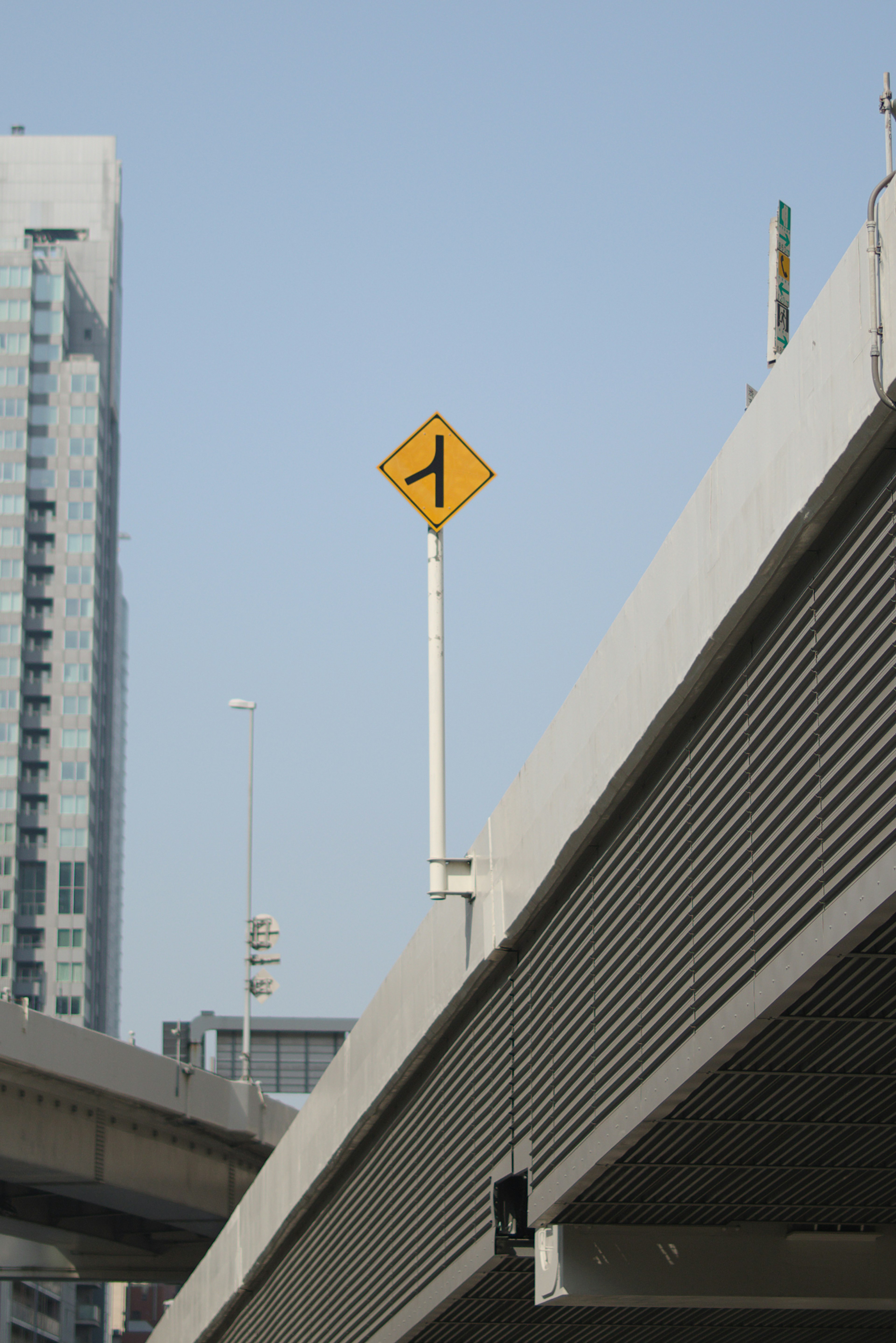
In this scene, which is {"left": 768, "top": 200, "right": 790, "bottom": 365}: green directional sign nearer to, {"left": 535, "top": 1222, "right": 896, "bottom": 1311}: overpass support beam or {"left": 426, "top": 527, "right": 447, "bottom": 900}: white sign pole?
{"left": 426, "top": 527, "right": 447, "bottom": 900}: white sign pole

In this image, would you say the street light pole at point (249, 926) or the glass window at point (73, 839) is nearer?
the street light pole at point (249, 926)

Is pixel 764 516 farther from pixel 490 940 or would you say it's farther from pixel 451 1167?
pixel 451 1167

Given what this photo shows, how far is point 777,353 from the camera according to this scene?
1155 cm

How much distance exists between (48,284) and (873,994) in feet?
466

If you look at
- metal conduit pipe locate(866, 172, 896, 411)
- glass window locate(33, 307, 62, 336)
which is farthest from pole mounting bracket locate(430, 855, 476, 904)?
glass window locate(33, 307, 62, 336)

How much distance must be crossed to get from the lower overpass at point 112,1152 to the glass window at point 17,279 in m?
109

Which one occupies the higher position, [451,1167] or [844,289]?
[844,289]

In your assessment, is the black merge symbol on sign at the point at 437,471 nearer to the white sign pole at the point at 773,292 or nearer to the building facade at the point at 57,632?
the white sign pole at the point at 773,292

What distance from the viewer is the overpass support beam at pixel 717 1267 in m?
14.2

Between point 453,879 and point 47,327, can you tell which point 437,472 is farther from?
point 47,327

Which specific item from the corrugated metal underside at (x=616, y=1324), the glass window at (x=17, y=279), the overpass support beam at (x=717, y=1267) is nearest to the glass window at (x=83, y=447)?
the glass window at (x=17, y=279)

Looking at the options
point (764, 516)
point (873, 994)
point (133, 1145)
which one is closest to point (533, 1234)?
point (873, 994)

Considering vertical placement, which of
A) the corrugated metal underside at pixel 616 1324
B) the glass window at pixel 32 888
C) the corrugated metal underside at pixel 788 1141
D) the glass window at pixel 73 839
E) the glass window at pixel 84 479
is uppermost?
the glass window at pixel 84 479

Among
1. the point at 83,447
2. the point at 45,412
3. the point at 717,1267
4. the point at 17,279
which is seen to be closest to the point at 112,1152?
the point at 717,1267
